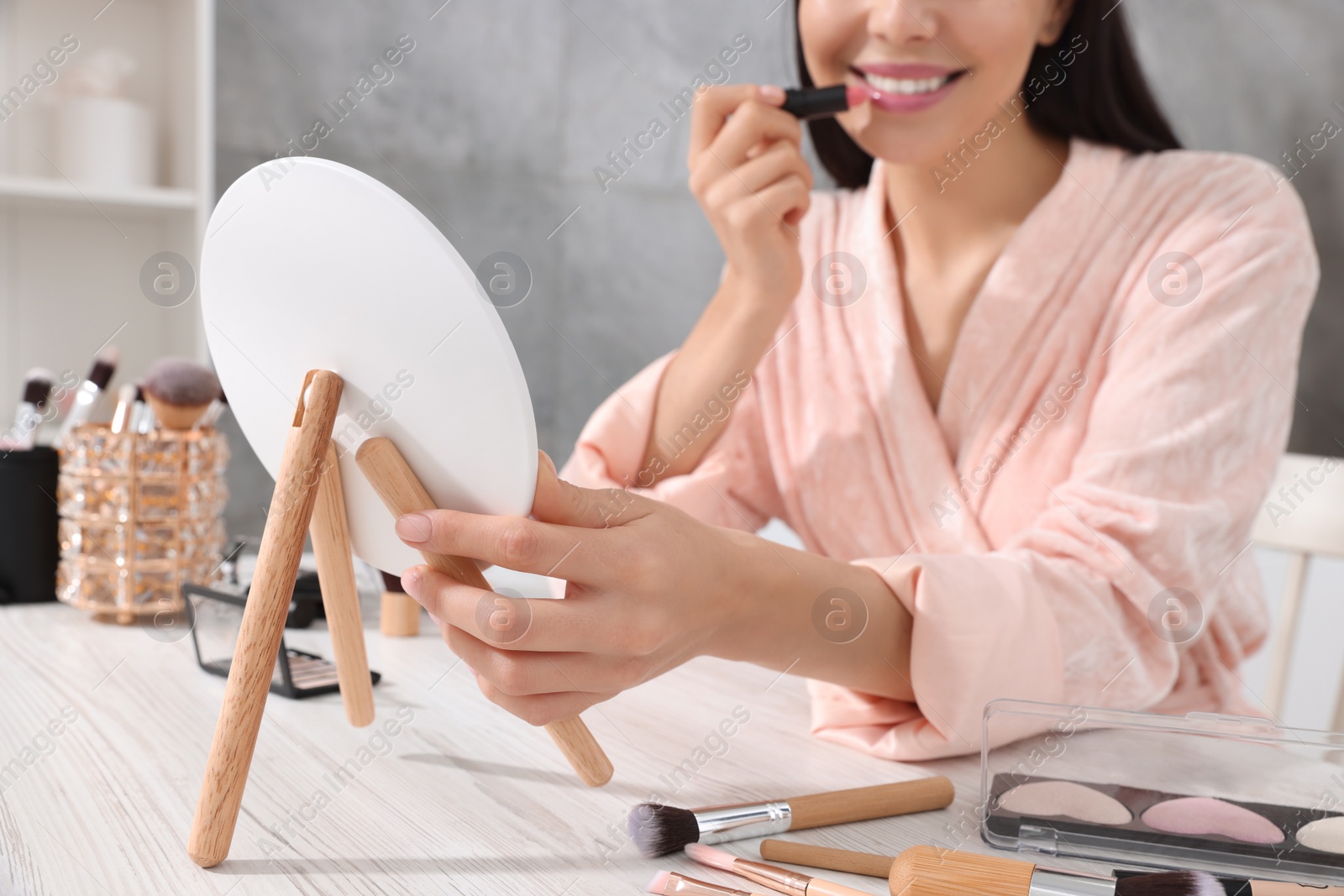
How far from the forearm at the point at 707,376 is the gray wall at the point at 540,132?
2.49 feet

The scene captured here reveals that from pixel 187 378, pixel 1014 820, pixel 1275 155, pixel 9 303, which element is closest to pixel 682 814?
pixel 1014 820

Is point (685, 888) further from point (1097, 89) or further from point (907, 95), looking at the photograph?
point (1097, 89)

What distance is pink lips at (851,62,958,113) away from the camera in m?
0.78

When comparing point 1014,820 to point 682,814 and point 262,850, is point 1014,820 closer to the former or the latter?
point 682,814

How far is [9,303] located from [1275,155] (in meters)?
1.50

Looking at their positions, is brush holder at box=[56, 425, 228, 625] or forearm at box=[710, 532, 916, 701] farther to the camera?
brush holder at box=[56, 425, 228, 625]

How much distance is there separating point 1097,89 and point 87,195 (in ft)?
3.75

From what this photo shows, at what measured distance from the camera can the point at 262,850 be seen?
0.39 meters

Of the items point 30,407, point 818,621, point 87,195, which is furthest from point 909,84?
point 87,195

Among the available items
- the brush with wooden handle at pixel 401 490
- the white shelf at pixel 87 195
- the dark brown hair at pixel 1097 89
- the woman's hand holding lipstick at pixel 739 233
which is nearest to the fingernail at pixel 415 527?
the brush with wooden handle at pixel 401 490

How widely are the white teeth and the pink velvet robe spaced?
0.43 ft

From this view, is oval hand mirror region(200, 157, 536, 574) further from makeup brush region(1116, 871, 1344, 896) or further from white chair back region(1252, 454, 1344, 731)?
white chair back region(1252, 454, 1344, 731)

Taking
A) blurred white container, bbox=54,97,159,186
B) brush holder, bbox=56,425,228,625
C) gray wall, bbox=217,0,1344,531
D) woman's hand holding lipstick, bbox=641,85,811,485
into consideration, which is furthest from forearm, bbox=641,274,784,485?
blurred white container, bbox=54,97,159,186

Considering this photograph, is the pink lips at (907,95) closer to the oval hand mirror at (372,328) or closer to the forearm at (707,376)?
the forearm at (707,376)
